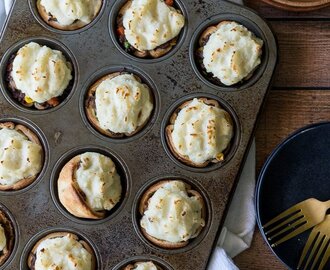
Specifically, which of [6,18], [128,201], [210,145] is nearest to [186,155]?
[210,145]

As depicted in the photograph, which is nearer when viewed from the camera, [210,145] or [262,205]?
[210,145]

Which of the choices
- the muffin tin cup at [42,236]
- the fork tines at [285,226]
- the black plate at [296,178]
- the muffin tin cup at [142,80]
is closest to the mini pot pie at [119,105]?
the muffin tin cup at [142,80]

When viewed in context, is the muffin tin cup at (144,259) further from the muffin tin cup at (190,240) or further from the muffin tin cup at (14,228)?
the muffin tin cup at (14,228)

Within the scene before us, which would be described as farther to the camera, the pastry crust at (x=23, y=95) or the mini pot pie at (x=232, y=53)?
the pastry crust at (x=23, y=95)

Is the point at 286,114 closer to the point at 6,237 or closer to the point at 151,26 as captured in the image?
the point at 151,26

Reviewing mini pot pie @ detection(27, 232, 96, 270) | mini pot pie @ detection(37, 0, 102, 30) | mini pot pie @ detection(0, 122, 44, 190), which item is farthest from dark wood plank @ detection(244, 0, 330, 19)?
mini pot pie @ detection(27, 232, 96, 270)

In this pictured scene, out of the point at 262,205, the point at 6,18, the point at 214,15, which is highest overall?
the point at 6,18

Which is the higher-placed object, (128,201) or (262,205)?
(128,201)

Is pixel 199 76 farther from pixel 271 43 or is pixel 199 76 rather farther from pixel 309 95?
pixel 309 95
